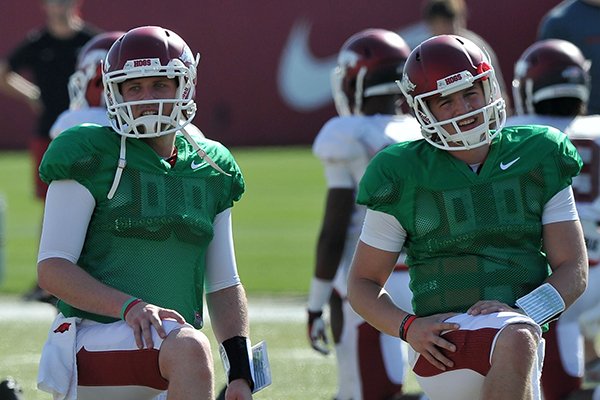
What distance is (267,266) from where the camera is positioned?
10.3 meters

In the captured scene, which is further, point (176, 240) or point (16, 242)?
point (16, 242)

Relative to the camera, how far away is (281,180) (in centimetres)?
1727

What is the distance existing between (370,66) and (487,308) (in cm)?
192

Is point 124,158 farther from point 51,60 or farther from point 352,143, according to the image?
point 51,60

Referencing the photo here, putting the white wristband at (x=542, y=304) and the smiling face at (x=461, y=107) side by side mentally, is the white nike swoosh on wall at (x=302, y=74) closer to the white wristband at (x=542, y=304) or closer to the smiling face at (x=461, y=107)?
the smiling face at (x=461, y=107)

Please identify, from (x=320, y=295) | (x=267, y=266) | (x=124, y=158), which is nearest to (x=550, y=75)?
(x=320, y=295)

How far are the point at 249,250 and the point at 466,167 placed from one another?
7.46 m

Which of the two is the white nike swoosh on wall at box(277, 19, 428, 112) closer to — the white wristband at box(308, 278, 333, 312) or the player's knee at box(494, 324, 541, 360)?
the white wristband at box(308, 278, 333, 312)

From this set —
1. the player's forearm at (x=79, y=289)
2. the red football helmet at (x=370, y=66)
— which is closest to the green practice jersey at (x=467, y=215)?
the player's forearm at (x=79, y=289)

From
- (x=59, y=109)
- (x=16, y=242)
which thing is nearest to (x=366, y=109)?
(x=59, y=109)

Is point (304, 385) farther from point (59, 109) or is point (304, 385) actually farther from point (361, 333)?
point (59, 109)

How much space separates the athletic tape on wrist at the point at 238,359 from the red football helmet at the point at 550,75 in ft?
6.78

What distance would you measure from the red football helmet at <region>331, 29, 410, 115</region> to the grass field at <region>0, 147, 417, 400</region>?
1394 mm

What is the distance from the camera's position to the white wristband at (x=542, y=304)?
3.69 metres
